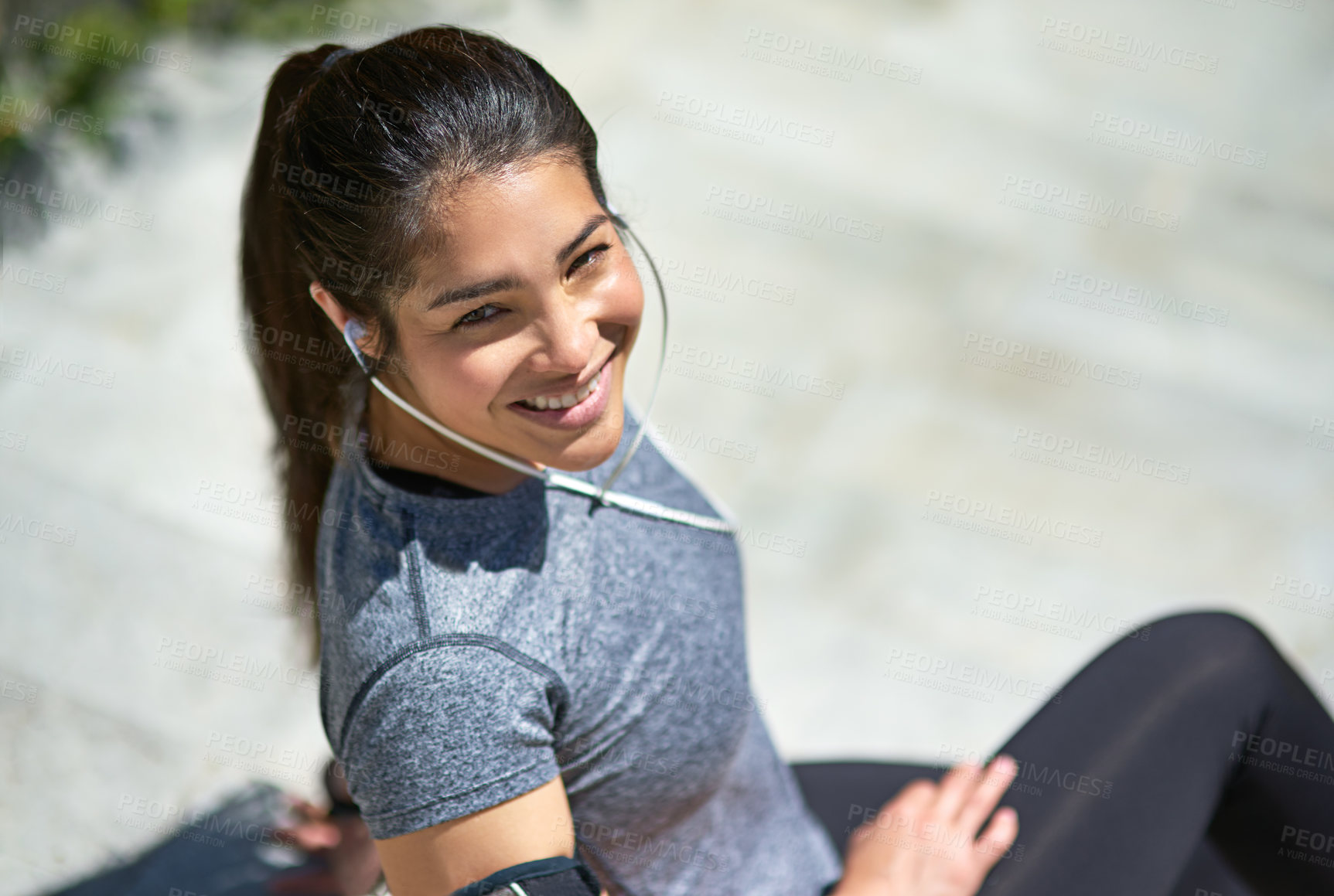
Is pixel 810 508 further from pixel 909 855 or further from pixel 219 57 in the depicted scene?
pixel 219 57

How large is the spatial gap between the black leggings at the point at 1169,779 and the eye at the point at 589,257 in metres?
0.94

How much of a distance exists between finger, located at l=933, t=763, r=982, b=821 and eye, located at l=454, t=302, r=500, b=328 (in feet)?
2.98

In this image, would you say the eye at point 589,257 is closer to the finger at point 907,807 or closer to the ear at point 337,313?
the ear at point 337,313

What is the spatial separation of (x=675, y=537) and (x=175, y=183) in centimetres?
251

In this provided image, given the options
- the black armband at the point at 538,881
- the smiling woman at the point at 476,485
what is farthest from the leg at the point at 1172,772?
the black armband at the point at 538,881

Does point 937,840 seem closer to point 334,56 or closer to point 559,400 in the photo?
point 559,400

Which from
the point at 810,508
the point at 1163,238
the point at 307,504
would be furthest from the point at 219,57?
the point at 1163,238

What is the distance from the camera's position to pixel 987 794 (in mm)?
1532

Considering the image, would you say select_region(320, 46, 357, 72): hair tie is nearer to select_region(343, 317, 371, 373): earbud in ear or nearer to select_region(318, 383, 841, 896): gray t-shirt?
select_region(343, 317, 371, 373): earbud in ear

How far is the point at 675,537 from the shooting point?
1363 mm

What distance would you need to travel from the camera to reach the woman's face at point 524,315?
1032mm

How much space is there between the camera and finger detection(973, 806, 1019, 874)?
4.85 feet

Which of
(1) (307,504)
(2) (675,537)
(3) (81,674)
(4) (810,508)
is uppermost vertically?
(2) (675,537)

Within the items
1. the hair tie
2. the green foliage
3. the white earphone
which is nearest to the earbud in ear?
the white earphone
